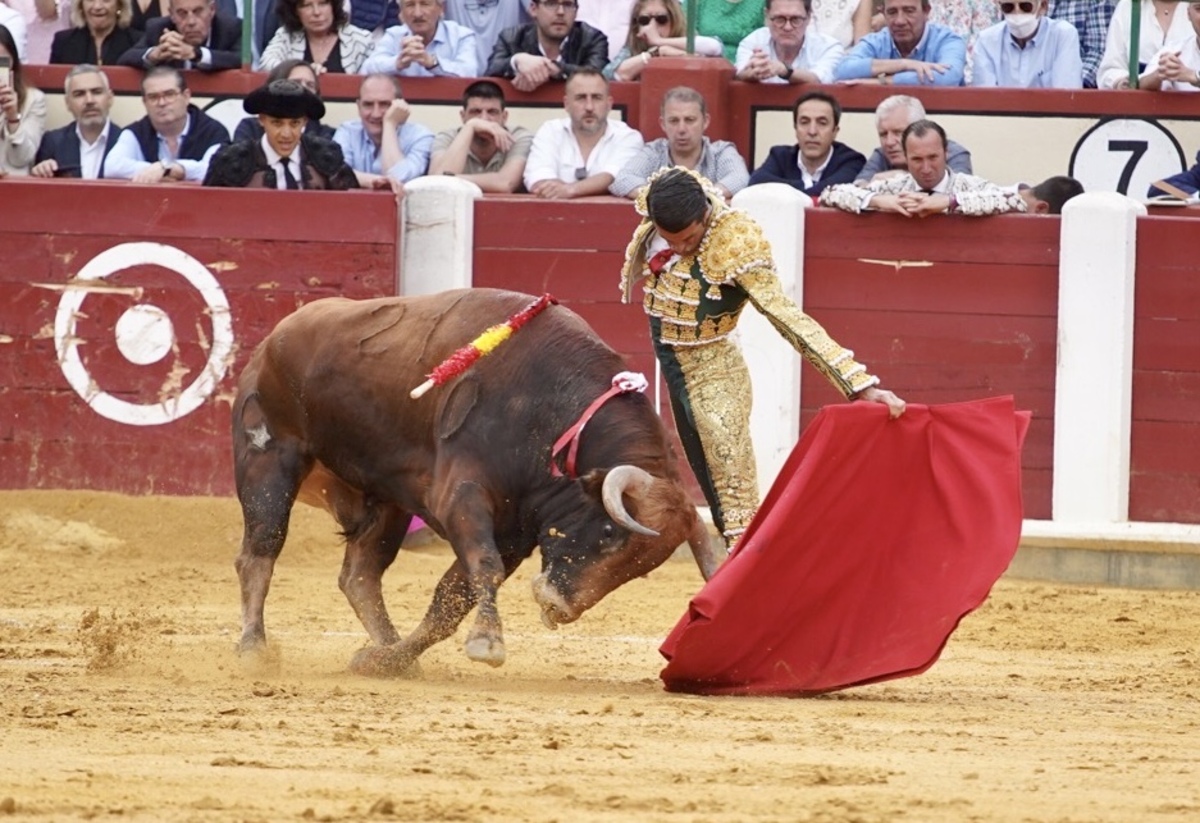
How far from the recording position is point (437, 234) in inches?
332

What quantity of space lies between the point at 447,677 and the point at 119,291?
339cm

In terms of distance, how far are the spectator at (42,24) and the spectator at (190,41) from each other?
55 cm

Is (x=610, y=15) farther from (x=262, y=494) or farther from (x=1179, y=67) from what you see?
(x=262, y=494)

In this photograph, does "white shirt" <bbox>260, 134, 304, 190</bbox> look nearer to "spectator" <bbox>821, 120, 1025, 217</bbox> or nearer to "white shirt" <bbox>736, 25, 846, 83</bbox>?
"white shirt" <bbox>736, 25, 846, 83</bbox>

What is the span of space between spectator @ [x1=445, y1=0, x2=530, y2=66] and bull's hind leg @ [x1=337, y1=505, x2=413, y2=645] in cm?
376

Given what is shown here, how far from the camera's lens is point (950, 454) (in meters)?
5.41

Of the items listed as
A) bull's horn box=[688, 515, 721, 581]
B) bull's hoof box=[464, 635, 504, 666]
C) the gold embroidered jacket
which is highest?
the gold embroidered jacket

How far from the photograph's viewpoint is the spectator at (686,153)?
8.21m

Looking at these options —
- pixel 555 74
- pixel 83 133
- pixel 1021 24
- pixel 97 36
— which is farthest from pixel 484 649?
pixel 97 36

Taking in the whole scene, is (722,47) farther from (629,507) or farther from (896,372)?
(629,507)

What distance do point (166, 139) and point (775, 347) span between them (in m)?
2.62

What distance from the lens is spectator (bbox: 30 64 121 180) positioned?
8.92m

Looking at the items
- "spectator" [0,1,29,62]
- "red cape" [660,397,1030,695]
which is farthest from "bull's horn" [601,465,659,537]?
"spectator" [0,1,29,62]

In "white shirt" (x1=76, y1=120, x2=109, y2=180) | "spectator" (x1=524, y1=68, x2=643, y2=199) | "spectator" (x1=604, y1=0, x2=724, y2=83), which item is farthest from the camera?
"spectator" (x1=604, y1=0, x2=724, y2=83)
